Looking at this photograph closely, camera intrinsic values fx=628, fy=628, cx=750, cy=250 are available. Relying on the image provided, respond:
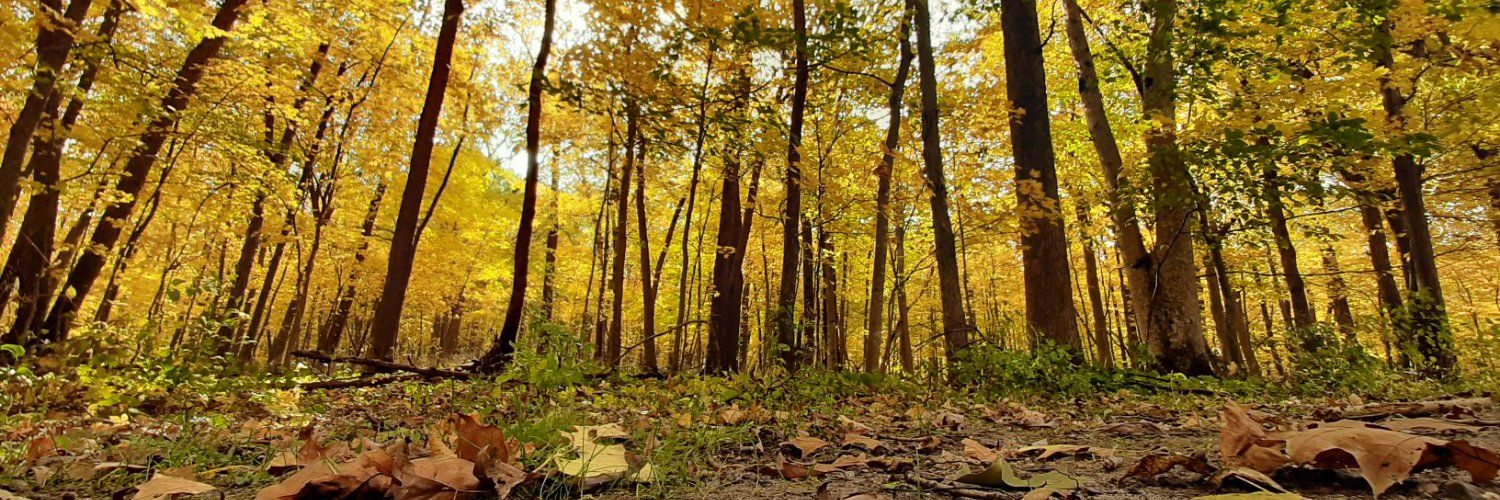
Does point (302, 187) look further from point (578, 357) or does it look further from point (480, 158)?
point (578, 357)

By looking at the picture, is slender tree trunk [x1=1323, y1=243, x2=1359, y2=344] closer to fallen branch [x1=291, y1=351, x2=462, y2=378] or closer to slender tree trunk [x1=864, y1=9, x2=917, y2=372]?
slender tree trunk [x1=864, y1=9, x2=917, y2=372]

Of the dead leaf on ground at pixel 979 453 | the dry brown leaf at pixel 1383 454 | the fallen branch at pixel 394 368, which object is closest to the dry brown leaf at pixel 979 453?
the dead leaf on ground at pixel 979 453

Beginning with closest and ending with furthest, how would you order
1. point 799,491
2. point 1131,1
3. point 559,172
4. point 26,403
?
1. point 799,491
2. point 26,403
3. point 1131,1
4. point 559,172

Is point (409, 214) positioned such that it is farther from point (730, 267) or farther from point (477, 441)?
point (477, 441)

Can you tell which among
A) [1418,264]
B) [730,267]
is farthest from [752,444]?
[1418,264]

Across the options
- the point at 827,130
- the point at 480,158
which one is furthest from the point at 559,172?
the point at 827,130

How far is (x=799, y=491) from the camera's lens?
1450mm

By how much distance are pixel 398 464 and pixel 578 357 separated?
1.71 metres

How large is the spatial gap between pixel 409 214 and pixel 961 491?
9.21 metres

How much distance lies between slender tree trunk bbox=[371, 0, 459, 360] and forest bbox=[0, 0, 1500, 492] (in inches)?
1.8

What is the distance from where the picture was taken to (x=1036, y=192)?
566 centimetres

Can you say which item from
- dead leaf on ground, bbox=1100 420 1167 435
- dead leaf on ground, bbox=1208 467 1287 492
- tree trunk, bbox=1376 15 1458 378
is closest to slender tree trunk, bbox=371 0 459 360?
dead leaf on ground, bbox=1100 420 1167 435

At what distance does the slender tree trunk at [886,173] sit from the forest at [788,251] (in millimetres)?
93

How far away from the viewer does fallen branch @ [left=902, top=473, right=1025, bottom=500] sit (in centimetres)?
125
